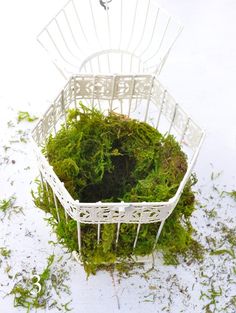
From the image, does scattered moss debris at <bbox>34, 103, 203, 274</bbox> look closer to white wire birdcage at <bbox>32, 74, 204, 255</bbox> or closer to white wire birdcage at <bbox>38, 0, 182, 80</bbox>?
white wire birdcage at <bbox>32, 74, 204, 255</bbox>

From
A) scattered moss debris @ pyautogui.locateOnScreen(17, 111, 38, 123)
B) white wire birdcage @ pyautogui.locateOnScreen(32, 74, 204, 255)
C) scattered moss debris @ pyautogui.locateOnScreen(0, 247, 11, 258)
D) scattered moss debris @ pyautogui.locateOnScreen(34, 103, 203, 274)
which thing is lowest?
scattered moss debris @ pyautogui.locateOnScreen(0, 247, 11, 258)

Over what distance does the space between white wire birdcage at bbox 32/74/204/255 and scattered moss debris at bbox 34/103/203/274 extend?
0.08 ft

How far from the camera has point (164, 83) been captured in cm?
157

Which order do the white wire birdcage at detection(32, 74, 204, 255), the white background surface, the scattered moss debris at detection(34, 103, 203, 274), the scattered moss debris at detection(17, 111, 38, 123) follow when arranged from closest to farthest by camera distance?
the white wire birdcage at detection(32, 74, 204, 255) → the scattered moss debris at detection(34, 103, 203, 274) → the white background surface → the scattered moss debris at detection(17, 111, 38, 123)

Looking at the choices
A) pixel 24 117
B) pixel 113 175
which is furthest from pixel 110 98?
pixel 24 117

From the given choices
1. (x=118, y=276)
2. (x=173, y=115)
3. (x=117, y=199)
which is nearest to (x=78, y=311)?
(x=118, y=276)

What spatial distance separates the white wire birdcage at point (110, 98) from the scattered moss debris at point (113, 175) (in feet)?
0.08

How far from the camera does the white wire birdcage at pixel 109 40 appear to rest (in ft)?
4.86

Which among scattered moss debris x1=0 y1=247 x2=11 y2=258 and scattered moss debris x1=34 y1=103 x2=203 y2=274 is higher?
scattered moss debris x1=34 y1=103 x2=203 y2=274

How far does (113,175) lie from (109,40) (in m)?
0.58

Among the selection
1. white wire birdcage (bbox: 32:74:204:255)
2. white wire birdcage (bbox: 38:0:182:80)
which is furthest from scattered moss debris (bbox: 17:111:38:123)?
white wire birdcage (bbox: 32:74:204:255)

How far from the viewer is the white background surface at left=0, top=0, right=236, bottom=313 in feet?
3.78

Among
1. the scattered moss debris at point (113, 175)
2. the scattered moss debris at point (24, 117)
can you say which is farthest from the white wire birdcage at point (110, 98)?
the scattered moss debris at point (24, 117)

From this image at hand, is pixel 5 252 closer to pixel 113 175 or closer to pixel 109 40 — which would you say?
pixel 113 175
